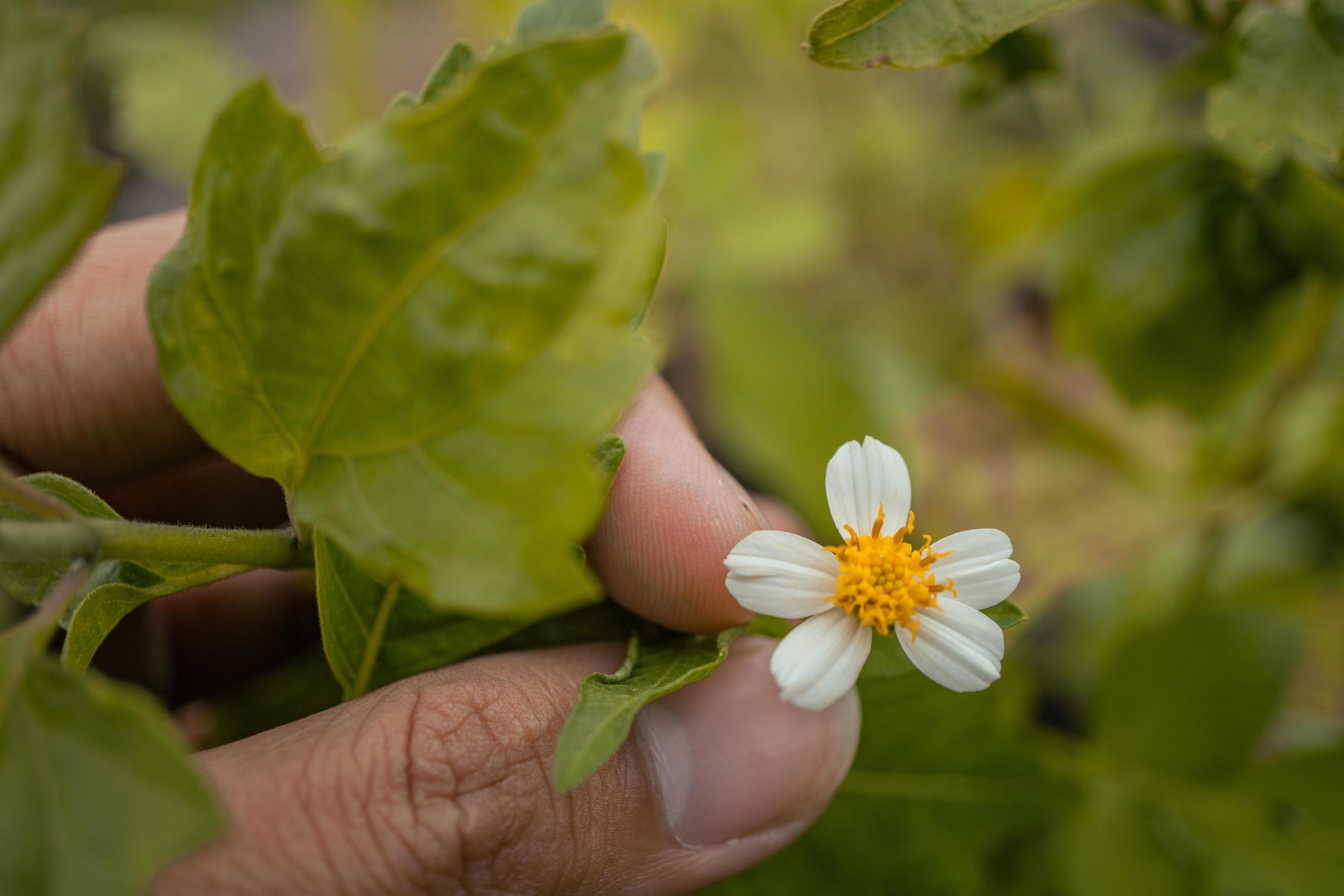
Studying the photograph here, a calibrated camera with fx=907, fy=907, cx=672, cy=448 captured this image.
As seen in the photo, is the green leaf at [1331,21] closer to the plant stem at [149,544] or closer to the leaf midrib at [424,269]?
the leaf midrib at [424,269]

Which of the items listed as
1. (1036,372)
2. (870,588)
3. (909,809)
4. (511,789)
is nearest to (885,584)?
(870,588)

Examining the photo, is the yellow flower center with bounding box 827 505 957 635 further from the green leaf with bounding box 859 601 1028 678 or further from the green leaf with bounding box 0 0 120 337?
the green leaf with bounding box 0 0 120 337

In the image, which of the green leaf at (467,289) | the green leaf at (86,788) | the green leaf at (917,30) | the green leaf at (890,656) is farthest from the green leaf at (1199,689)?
the green leaf at (86,788)

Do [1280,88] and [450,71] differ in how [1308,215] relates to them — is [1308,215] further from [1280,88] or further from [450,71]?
[450,71]

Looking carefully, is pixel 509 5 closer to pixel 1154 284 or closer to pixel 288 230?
pixel 1154 284

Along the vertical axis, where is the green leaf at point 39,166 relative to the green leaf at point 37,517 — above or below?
above

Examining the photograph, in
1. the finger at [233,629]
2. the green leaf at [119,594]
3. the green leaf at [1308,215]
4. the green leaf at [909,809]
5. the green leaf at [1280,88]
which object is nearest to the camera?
the green leaf at [119,594]
